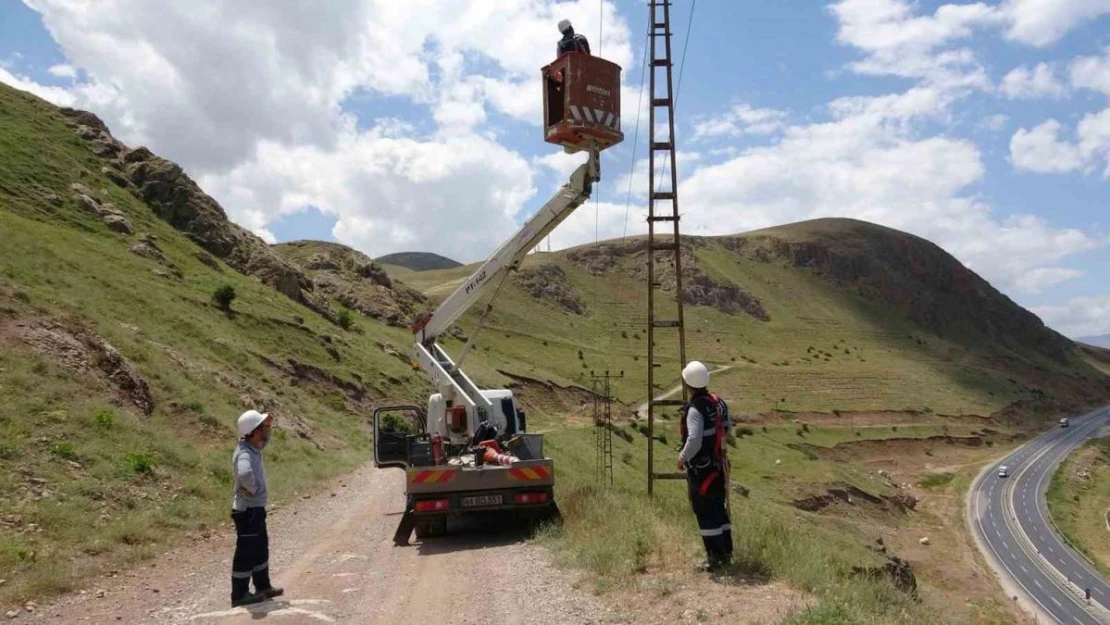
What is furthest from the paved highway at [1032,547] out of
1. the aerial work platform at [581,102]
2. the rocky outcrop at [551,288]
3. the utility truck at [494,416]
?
the rocky outcrop at [551,288]

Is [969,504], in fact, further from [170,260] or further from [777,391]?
[170,260]

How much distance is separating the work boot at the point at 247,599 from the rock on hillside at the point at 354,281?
61.8 m

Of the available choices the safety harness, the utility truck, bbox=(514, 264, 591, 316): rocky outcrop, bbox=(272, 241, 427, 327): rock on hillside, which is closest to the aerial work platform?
the utility truck

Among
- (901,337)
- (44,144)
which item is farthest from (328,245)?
(901,337)

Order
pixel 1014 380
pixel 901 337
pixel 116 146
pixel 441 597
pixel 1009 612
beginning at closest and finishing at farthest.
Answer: pixel 441 597 < pixel 1009 612 < pixel 116 146 < pixel 1014 380 < pixel 901 337

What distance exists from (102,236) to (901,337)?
144 metres

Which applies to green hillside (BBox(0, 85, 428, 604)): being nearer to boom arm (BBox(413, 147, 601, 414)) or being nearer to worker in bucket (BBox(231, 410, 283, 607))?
worker in bucket (BBox(231, 410, 283, 607))

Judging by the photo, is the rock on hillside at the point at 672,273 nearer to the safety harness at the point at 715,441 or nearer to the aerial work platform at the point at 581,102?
the aerial work platform at the point at 581,102

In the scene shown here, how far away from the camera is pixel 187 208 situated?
181 ft

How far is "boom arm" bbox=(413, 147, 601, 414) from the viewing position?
13781mm

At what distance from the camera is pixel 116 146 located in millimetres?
58062

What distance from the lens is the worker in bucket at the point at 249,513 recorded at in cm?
780

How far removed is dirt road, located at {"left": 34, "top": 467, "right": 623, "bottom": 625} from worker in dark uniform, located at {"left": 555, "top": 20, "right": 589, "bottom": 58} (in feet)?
26.9

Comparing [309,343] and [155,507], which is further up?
[309,343]
